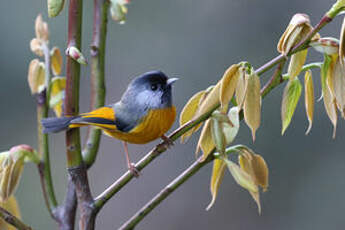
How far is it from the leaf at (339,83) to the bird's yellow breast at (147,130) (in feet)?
1.16

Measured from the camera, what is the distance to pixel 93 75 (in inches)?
26.0

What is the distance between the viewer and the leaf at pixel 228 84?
47cm

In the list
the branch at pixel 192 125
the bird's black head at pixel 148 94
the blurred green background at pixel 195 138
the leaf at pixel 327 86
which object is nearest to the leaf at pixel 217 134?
the branch at pixel 192 125

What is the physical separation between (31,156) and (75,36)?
161 mm

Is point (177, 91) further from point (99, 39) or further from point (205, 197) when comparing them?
point (99, 39)

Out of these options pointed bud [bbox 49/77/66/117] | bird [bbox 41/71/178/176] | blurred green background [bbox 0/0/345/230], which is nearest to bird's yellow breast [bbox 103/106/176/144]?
bird [bbox 41/71/178/176]

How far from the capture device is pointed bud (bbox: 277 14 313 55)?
1.54 feet

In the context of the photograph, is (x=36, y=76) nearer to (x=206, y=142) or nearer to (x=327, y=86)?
(x=206, y=142)

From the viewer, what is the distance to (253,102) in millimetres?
479

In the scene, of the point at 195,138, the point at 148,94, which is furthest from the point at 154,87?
the point at 195,138

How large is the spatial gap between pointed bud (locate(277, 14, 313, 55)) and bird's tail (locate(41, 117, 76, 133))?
0.90ft

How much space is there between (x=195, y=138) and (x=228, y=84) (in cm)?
115

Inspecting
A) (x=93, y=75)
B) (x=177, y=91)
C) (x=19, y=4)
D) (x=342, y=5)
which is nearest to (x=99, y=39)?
(x=93, y=75)

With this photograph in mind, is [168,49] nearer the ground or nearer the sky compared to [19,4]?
nearer the ground
